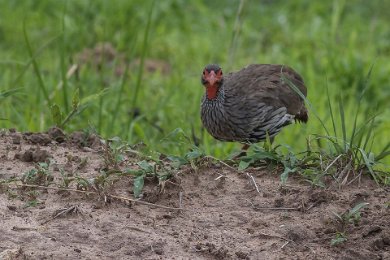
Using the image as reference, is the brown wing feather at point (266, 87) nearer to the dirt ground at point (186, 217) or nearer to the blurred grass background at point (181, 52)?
the blurred grass background at point (181, 52)

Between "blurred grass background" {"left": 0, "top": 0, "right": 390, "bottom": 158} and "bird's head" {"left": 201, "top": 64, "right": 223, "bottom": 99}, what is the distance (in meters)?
Answer: 0.31

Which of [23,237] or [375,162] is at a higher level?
[375,162]

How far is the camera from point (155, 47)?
32.0ft

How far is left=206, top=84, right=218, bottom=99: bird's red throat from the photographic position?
6.66 metres

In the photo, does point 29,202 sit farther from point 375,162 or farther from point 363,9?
point 363,9

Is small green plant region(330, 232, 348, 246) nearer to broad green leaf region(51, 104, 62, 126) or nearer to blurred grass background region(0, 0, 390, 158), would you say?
broad green leaf region(51, 104, 62, 126)

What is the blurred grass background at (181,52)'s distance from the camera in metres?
7.52

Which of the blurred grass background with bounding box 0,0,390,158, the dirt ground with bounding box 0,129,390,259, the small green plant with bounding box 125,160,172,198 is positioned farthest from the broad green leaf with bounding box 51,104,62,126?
the blurred grass background with bounding box 0,0,390,158

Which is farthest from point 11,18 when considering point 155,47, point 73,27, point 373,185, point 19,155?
point 373,185

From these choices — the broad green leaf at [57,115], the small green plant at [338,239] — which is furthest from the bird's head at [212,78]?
the small green plant at [338,239]

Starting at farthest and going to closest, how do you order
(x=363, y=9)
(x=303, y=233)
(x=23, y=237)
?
(x=363, y=9), (x=303, y=233), (x=23, y=237)

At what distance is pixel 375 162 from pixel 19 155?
170 cm

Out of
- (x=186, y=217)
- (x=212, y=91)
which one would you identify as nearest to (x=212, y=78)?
(x=212, y=91)

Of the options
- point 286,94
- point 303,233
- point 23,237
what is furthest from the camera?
point 286,94
